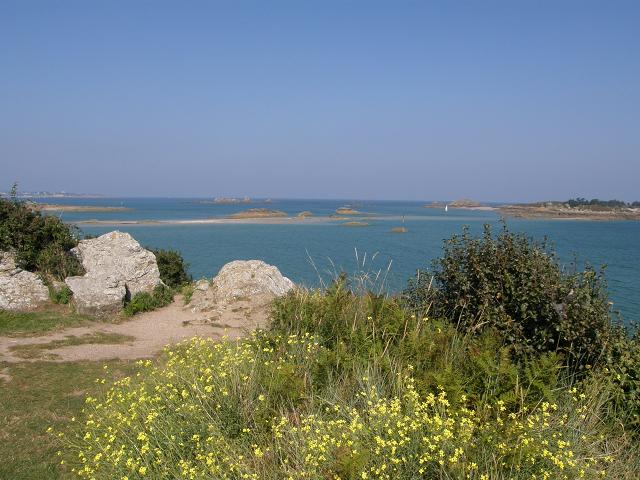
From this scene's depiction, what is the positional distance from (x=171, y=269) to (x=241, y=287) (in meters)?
4.32

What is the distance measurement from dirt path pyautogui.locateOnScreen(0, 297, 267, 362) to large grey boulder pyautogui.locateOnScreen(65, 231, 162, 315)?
0.85 metres

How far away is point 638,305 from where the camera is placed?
2230cm

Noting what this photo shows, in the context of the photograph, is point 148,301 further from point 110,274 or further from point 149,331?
point 149,331

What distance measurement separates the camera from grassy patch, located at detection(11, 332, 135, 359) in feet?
37.3

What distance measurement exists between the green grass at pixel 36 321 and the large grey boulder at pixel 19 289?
48 cm

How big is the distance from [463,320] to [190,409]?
4.57m

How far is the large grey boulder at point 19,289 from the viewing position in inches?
579

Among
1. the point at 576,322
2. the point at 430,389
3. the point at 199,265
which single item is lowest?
the point at 199,265

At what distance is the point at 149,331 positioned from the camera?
46.1ft

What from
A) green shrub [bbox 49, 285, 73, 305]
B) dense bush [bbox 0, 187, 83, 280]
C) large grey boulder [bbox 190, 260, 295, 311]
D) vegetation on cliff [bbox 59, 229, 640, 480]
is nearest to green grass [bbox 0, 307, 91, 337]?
green shrub [bbox 49, 285, 73, 305]

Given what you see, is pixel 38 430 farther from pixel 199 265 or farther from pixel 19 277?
pixel 199 265

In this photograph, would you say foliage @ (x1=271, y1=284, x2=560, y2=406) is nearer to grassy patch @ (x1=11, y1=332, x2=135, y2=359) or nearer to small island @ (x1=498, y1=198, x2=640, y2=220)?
grassy patch @ (x1=11, y1=332, x2=135, y2=359)

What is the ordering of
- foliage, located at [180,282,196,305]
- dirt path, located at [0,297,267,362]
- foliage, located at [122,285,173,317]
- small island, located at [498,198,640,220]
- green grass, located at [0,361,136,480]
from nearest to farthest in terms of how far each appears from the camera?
green grass, located at [0,361,136,480]
dirt path, located at [0,297,267,362]
foliage, located at [122,285,173,317]
foliage, located at [180,282,196,305]
small island, located at [498,198,640,220]

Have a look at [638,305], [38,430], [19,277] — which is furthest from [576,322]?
[638,305]
